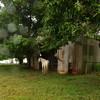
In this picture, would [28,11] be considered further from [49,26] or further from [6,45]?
[49,26]

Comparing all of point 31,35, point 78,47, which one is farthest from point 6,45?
point 78,47

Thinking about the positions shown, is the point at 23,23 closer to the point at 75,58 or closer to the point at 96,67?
the point at 75,58

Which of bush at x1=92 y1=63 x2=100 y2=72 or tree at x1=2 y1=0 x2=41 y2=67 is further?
bush at x1=92 y1=63 x2=100 y2=72

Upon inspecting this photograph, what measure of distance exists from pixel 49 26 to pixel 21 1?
18.8 ft

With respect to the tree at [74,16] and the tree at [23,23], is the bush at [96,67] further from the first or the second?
the tree at [74,16]

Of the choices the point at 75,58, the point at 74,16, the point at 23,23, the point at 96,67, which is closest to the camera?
the point at 74,16

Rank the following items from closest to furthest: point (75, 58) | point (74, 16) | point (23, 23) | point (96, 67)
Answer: point (74, 16) → point (75, 58) → point (96, 67) → point (23, 23)

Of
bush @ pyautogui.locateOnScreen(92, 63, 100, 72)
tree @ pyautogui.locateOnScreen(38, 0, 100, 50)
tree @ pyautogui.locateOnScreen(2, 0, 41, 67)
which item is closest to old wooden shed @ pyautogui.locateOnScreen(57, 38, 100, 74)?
bush @ pyautogui.locateOnScreen(92, 63, 100, 72)

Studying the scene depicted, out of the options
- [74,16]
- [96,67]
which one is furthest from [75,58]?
[74,16]

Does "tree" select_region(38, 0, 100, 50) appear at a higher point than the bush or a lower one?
higher

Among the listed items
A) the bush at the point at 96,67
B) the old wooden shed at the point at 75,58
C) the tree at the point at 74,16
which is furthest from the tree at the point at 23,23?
the tree at the point at 74,16

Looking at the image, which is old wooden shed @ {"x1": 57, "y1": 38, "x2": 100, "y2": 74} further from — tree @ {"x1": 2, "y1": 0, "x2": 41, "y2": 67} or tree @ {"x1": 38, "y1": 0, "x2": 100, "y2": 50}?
tree @ {"x1": 38, "y1": 0, "x2": 100, "y2": 50}

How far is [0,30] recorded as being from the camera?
10.4 meters

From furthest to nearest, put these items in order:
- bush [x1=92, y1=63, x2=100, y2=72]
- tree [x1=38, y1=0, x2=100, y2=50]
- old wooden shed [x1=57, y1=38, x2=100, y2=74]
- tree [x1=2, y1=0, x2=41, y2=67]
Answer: bush [x1=92, y1=63, x2=100, y2=72]
tree [x1=2, y1=0, x2=41, y2=67]
old wooden shed [x1=57, y1=38, x2=100, y2=74]
tree [x1=38, y1=0, x2=100, y2=50]
